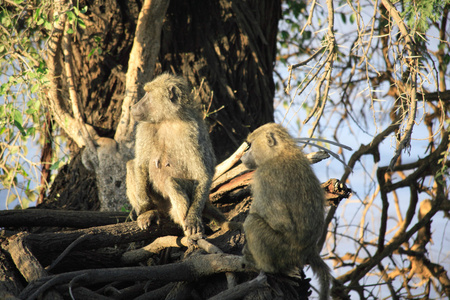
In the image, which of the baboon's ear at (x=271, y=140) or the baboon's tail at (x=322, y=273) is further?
the baboon's ear at (x=271, y=140)

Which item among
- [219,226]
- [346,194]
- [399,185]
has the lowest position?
[219,226]

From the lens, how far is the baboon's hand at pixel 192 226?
3.73m

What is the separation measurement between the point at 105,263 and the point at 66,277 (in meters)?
0.89

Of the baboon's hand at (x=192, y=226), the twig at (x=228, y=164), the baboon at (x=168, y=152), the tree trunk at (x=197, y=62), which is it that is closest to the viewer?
the baboon's hand at (x=192, y=226)

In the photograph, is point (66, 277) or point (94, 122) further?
point (94, 122)

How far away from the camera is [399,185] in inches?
236

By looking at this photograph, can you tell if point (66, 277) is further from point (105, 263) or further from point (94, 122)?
point (94, 122)

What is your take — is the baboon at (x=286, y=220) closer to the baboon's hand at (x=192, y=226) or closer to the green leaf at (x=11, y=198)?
the baboon's hand at (x=192, y=226)

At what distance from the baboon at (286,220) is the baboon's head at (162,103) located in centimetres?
133

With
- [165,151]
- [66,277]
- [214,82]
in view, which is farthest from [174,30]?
[66,277]

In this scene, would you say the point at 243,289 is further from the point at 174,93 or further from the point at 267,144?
the point at 174,93

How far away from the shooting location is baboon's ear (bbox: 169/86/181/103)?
13.8ft

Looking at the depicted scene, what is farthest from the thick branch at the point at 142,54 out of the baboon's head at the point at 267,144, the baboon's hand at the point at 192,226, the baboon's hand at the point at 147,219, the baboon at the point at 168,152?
the baboon's head at the point at 267,144

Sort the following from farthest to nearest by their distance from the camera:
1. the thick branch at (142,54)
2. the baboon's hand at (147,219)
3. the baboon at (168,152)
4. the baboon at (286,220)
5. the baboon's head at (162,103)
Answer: the thick branch at (142,54) < the baboon's head at (162,103) < the baboon at (168,152) < the baboon's hand at (147,219) < the baboon at (286,220)
